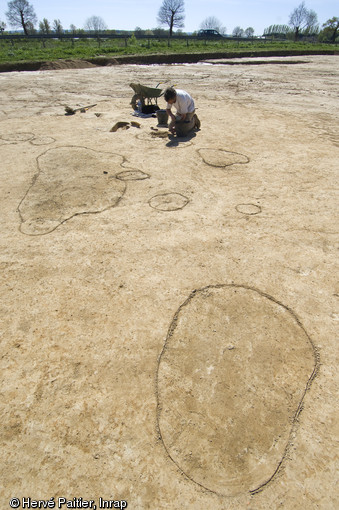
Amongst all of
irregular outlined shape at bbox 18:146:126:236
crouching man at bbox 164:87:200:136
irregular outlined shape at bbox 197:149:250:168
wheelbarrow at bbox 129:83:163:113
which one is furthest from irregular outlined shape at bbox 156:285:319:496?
wheelbarrow at bbox 129:83:163:113

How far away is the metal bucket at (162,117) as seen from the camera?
6.40m

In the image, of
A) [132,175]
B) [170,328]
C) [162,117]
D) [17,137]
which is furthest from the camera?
[162,117]

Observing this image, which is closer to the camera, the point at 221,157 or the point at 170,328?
the point at 170,328

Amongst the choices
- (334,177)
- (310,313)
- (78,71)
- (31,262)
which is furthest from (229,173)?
(78,71)

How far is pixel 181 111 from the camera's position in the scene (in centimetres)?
562

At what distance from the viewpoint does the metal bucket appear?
6398 mm

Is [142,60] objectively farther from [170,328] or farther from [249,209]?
[170,328]

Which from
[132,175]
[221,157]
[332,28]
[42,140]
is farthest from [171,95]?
[332,28]

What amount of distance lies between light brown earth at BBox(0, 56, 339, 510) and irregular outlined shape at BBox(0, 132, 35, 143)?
72 cm

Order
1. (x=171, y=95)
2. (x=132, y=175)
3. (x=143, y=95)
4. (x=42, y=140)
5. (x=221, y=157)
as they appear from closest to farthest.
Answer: (x=132, y=175) < (x=221, y=157) < (x=171, y=95) < (x=42, y=140) < (x=143, y=95)

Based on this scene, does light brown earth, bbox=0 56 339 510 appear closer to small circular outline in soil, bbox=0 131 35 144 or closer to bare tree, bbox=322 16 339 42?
small circular outline in soil, bbox=0 131 35 144

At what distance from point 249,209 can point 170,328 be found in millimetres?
2026

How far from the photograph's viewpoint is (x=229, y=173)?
4.45 metres

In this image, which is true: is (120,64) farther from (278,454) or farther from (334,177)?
(278,454)
